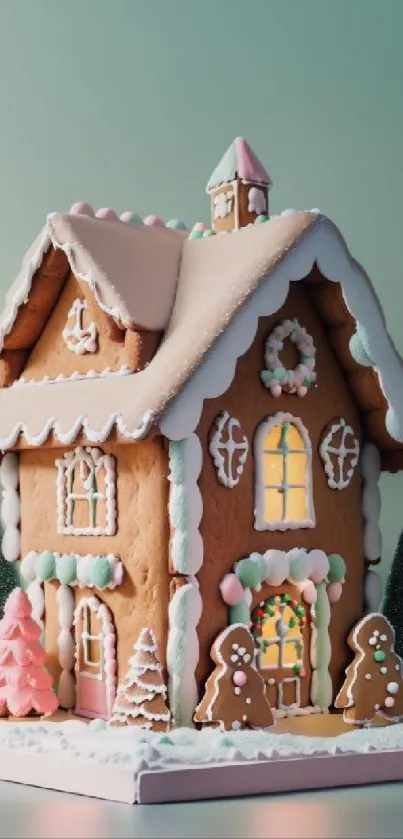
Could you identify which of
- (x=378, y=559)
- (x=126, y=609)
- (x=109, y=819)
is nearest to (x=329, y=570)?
(x=378, y=559)

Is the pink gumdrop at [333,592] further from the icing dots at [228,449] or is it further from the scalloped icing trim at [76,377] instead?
the scalloped icing trim at [76,377]

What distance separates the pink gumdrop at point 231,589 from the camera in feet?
26.9

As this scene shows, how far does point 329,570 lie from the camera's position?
28.6 ft

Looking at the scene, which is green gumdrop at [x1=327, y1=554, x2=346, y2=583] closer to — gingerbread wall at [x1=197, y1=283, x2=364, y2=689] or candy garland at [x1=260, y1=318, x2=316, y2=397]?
gingerbread wall at [x1=197, y1=283, x2=364, y2=689]

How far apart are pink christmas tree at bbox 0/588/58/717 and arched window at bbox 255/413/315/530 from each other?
139 cm

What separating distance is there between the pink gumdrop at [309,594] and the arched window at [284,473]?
33cm

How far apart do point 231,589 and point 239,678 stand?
445 mm

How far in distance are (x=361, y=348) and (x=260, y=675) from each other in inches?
68.3

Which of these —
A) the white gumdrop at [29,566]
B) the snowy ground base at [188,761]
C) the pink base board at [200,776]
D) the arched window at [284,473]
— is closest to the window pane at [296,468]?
the arched window at [284,473]

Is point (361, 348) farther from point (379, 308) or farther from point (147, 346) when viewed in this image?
point (147, 346)

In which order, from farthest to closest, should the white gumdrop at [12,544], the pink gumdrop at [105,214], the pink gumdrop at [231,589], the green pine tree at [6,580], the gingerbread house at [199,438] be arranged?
the green pine tree at [6,580] → the white gumdrop at [12,544] → the pink gumdrop at [105,214] → the pink gumdrop at [231,589] → the gingerbread house at [199,438]

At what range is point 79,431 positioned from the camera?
27.5 ft

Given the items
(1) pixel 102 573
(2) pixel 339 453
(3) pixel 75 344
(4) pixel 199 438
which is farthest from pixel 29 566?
(2) pixel 339 453

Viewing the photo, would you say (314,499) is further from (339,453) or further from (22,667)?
(22,667)
